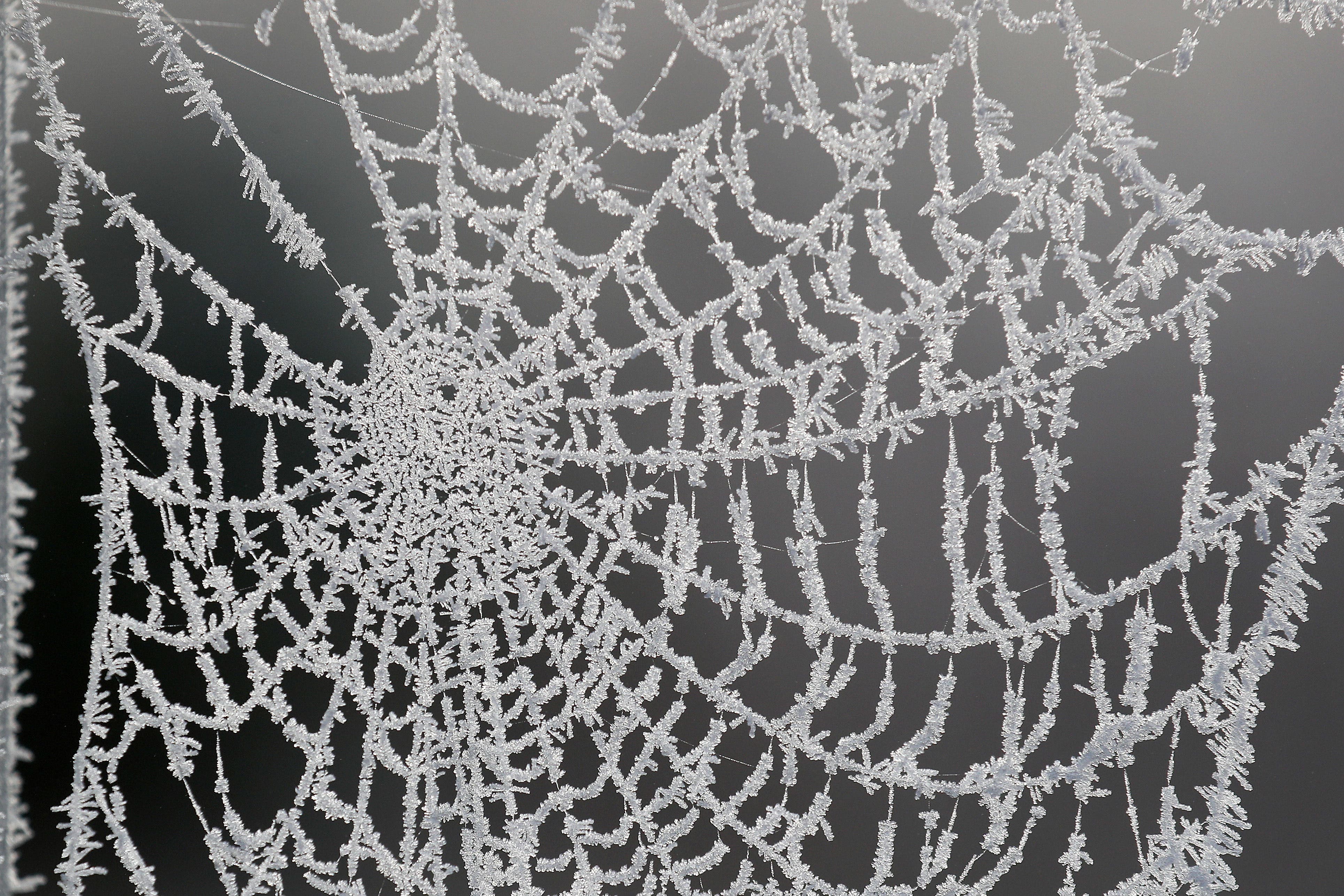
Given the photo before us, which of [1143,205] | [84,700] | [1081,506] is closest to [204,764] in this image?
[84,700]

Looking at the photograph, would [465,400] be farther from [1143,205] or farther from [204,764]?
[1143,205]

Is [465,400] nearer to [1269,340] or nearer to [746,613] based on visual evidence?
[746,613]

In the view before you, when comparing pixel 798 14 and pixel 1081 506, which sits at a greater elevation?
pixel 798 14

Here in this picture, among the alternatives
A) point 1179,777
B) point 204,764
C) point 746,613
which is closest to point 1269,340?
point 1179,777

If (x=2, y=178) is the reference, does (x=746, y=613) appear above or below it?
below

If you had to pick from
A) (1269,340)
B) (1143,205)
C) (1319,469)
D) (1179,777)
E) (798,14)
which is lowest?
(1179,777)

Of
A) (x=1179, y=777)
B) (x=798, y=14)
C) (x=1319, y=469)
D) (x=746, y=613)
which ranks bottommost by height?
(x=1179, y=777)
